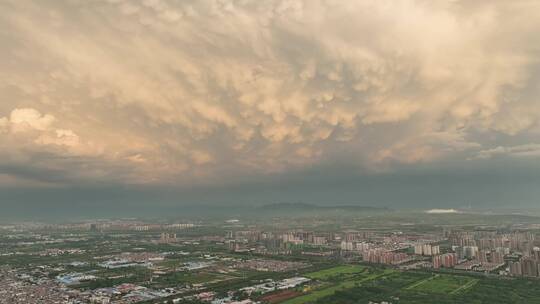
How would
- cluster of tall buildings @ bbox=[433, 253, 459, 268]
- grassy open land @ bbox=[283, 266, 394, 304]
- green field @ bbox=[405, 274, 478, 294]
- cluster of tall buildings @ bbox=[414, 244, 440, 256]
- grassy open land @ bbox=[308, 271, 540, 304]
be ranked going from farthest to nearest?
cluster of tall buildings @ bbox=[414, 244, 440, 256] < cluster of tall buildings @ bbox=[433, 253, 459, 268] < green field @ bbox=[405, 274, 478, 294] < grassy open land @ bbox=[283, 266, 394, 304] < grassy open land @ bbox=[308, 271, 540, 304]

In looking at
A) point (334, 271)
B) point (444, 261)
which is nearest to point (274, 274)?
point (334, 271)

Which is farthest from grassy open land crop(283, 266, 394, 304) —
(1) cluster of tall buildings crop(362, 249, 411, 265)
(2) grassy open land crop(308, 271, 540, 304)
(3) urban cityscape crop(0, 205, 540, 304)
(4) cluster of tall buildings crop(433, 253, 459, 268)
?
(4) cluster of tall buildings crop(433, 253, 459, 268)

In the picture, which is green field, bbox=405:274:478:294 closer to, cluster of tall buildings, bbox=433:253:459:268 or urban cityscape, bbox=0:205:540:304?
urban cityscape, bbox=0:205:540:304

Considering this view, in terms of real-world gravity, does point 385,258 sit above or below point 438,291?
above

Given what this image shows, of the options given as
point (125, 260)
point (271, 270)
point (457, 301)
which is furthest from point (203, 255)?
point (457, 301)

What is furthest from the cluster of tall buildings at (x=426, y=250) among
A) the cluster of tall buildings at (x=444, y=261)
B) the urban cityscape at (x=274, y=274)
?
the cluster of tall buildings at (x=444, y=261)

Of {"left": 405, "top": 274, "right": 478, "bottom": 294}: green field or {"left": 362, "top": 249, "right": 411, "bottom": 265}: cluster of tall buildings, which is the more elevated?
{"left": 362, "top": 249, "right": 411, "bottom": 265}: cluster of tall buildings

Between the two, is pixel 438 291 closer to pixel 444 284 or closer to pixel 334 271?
pixel 444 284

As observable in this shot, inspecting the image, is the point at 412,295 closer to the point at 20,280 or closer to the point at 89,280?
the point at 89,280
